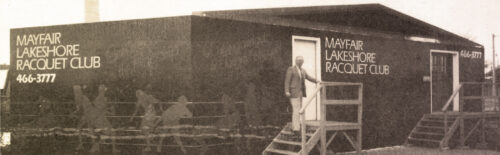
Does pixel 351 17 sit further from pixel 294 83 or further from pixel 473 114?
pixel 473 114

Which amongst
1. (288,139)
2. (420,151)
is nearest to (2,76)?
(288,139)

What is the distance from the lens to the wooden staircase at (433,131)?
13.0 m

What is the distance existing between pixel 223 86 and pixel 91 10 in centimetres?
889

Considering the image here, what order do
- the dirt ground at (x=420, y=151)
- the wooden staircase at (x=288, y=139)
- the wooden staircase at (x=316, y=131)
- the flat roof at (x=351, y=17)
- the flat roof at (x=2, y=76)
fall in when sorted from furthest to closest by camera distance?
the flat roof at (x=2, y=76)
the dirt ground at (x=420, y=151)
the flat roof at (x=351, y=17)
the wooden staircase at (x=288, y=139)
the wooden staircase at (x=316, y=131)

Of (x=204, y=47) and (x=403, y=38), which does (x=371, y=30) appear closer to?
(x=403, y=38)

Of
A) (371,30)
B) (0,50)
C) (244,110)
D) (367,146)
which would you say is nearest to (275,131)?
(244,110)

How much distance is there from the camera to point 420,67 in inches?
580

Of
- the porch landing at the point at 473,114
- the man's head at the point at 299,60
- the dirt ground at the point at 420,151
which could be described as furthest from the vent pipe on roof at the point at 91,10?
the porch landing at the point at 473,114

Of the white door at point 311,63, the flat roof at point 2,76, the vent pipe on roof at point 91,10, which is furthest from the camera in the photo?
the vent pipe on roof at point 91,10

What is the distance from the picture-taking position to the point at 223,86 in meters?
10.5

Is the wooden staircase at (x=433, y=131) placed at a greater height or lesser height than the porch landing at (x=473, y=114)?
lesser

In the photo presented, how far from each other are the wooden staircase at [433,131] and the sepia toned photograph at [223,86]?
0.12 feet

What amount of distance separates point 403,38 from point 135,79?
761 centimetres

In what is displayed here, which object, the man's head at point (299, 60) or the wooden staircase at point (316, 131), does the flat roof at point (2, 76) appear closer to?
the wooden staircase at point (316, 131)
